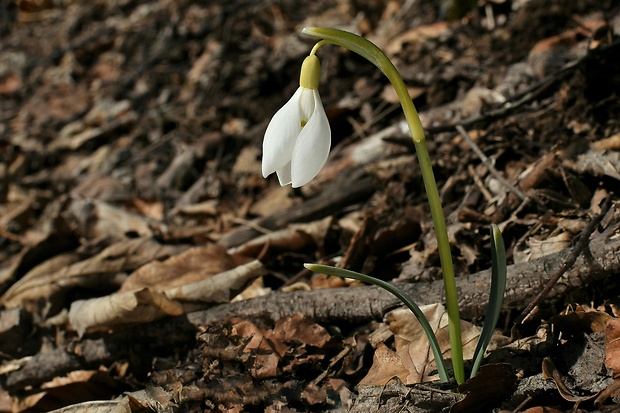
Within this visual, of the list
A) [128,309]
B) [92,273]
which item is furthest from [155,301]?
[92,273]

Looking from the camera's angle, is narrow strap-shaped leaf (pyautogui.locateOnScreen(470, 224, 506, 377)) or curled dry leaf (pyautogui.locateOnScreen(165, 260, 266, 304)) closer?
narrow strap-shaped leaf (pyautogui.locateOnScreen(470, 224, 506, 377))

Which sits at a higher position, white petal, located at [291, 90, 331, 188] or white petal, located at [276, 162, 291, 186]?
white petal, located at [291, 90, 331, 188]

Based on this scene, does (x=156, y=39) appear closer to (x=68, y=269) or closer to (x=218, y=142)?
(x=218, y=142)

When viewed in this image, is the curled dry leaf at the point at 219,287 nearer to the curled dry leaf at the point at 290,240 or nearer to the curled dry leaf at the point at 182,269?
the curled dry leaf at the point at 182,269

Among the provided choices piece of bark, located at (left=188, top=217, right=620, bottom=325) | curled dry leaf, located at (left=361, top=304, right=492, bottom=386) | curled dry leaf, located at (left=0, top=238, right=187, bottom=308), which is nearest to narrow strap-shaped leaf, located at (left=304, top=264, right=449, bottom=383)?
curled dry leaf, located at (left=361, top=304, right=492, bottom=386)

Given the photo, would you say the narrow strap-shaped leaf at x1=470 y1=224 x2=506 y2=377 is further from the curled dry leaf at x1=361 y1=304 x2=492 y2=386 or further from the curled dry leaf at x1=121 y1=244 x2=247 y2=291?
the curled dry leaf at x1=121 y1=244 x2=247 y2=291

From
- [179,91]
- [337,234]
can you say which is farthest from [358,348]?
[179,91]
